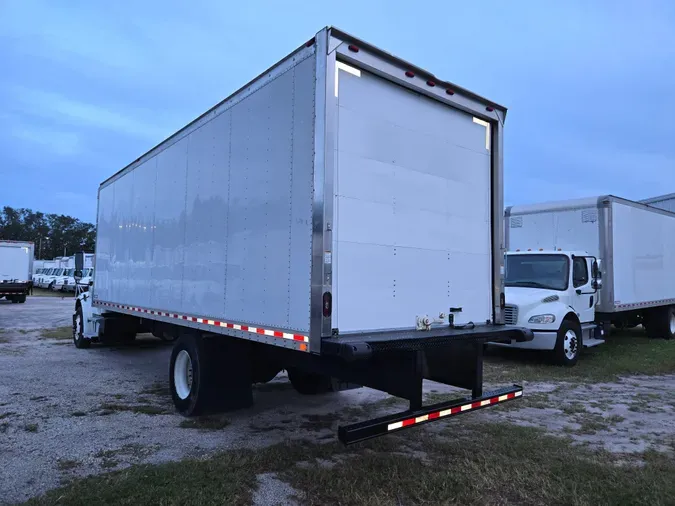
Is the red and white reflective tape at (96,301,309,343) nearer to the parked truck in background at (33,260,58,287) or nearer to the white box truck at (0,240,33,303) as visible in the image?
the white box truck at (0,240,33,303)

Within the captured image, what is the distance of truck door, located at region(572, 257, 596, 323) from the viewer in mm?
10508

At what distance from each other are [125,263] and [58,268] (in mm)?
40302

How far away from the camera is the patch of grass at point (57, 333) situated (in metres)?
13.8

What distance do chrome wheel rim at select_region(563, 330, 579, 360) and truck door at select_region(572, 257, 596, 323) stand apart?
2.33 ft

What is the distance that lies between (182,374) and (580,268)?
334 inches

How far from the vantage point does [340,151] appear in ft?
13.5

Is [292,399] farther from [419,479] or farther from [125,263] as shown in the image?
[125,263]

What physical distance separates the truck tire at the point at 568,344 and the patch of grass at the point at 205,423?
665cm

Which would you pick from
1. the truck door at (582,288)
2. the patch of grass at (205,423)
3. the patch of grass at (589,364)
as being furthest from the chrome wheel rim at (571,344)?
the patch of grass at (205,423)

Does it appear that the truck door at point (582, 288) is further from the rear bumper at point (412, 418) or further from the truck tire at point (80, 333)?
the truck tire at point (80, 333)

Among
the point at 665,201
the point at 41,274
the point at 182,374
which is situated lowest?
the point at 182,374

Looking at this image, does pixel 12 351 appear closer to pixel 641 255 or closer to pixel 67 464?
pixel 67 464

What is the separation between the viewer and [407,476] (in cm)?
429

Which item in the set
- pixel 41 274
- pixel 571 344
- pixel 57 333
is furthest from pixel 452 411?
pixel 41 274
